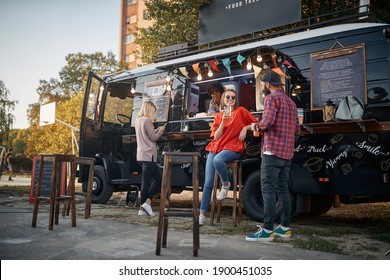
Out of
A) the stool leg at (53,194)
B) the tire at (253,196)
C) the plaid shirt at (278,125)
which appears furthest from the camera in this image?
the tire at (253,196)

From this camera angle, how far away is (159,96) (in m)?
6.64

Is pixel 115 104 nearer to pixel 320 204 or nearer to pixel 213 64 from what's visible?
pixel 213 64

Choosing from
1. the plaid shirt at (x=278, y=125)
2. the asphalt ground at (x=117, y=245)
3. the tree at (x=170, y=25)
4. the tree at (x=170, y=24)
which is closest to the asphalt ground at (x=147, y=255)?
the asphalt ground at (x=117, y=245)

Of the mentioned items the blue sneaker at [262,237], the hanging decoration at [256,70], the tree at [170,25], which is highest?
the tree at [170,25]

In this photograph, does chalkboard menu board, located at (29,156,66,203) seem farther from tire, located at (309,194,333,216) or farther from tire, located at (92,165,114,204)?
tire, located at (309,194,333,216)

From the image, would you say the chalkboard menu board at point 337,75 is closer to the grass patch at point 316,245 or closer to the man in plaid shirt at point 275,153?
the man in plaid shirt at point 275,153

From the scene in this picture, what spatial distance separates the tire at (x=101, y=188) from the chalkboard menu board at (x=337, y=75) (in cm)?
450

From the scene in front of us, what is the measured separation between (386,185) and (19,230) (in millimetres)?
4323

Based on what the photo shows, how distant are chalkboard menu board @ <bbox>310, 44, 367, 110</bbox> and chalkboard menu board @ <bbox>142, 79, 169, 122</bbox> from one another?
2.69 metres

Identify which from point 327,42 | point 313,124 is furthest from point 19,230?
point 327,42

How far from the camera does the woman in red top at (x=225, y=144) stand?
4562 mm

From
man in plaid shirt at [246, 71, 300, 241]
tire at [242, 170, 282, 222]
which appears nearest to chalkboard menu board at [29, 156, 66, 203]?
tire at [242, 170, 282, 222]

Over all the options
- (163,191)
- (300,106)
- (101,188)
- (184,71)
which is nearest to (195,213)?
(163,191)
